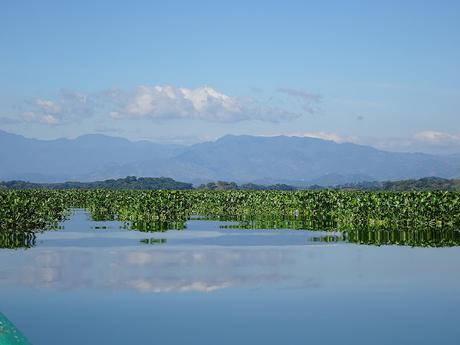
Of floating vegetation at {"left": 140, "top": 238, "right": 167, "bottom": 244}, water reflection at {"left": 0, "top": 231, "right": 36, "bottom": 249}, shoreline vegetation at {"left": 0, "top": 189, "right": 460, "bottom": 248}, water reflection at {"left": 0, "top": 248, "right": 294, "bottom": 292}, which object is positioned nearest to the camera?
water reflection at {"left": 0, "top": 248, "right": 294, "bottom": 292}

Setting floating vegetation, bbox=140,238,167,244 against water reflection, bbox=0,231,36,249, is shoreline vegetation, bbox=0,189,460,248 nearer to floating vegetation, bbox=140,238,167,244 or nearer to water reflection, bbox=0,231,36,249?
water reflection, bbox=0,231,36,249

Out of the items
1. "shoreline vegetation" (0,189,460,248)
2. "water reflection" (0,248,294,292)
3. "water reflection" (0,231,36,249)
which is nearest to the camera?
"water reflection" (0,248,294,292)

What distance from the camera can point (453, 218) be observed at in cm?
4325

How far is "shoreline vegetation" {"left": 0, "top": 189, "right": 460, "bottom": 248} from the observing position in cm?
3756

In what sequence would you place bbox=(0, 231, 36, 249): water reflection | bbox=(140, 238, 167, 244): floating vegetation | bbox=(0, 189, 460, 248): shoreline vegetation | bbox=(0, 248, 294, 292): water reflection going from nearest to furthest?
1. bbox=(0, 248, 294, 292): water reflection
2. bbox=(0, 231, 36, 249): water reflection
3. bbox=(140, 238, 167, 244): floating vegetation
4. bbox=(0, 189, 460, 248): shoreline vegetation

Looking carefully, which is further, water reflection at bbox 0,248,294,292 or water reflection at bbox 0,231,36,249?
water reflection at bbox 0,231,36,249

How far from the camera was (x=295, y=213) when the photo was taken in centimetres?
5784

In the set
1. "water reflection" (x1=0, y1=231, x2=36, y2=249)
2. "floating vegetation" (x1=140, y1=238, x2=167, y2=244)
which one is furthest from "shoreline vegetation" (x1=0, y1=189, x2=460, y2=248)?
"floating vegetation" (x1=140, y1=238, x2=167, y2=244)

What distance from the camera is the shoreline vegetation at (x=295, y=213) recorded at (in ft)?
123

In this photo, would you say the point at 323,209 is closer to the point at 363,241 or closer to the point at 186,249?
the point at 363,241

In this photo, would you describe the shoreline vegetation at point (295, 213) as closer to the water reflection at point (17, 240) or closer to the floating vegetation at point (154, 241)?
the water reflection at point (17, 240)

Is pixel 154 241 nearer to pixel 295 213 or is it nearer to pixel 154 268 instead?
pixel 154 268

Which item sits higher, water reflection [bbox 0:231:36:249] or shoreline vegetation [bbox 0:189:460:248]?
shoreline vegetation [bbox 0:189:460:248]

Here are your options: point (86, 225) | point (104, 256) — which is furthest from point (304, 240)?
point (86, 225)
